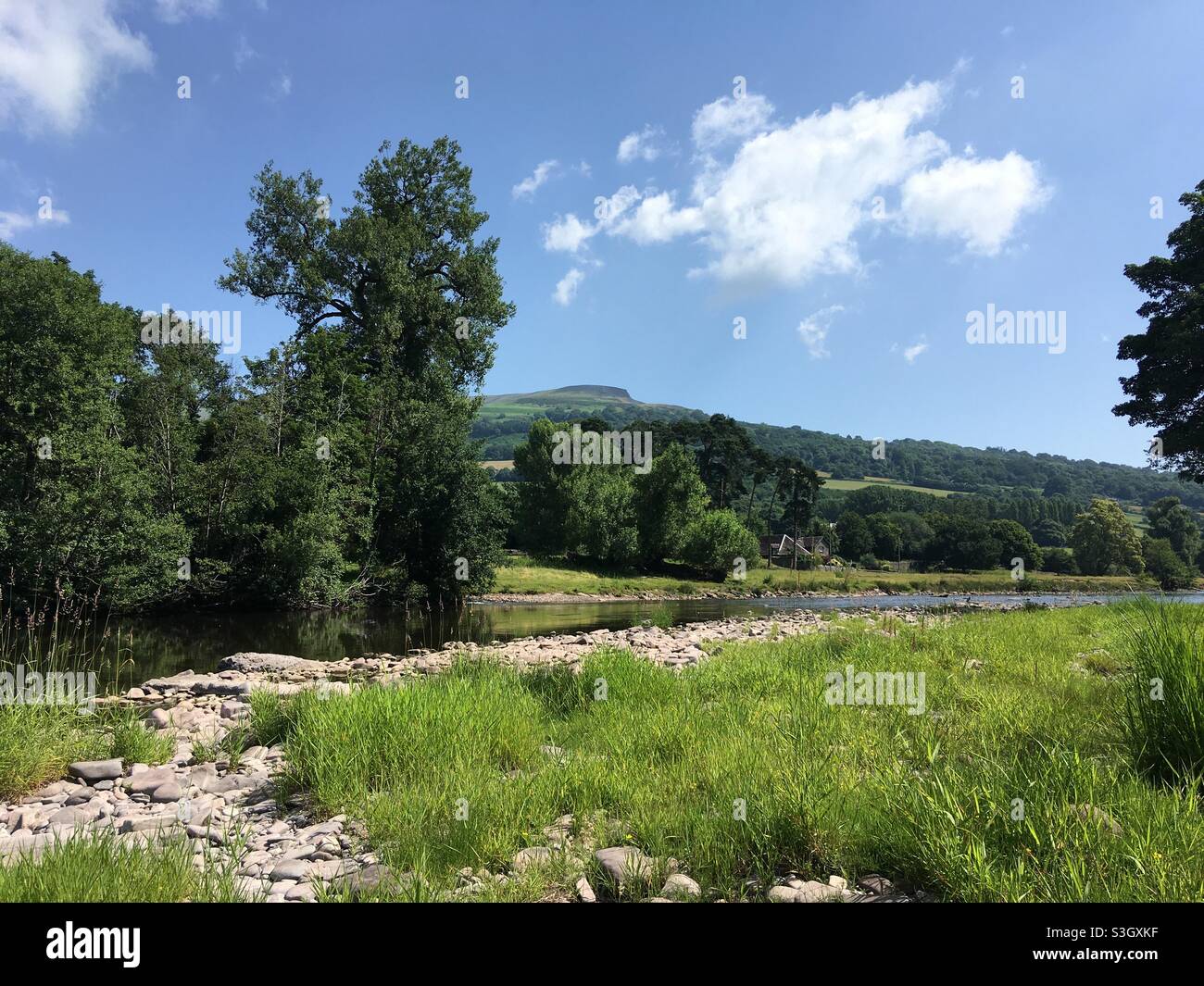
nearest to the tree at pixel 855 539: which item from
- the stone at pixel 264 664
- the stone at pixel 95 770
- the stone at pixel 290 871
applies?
the stone at pixel 264 664

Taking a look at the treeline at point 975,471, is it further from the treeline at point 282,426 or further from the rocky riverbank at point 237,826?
the rocky riverbank at point 237,826

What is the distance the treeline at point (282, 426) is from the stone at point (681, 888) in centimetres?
2680

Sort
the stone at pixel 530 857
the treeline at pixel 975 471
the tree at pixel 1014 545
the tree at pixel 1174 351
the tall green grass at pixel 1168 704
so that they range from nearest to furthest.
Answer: the stone at pixel 530 857 → the tall green grass at pixel 1168 704 → the tree at pixel 1174 351 → the tree at pixel 1014 545 → the treeline at pixel 975 471

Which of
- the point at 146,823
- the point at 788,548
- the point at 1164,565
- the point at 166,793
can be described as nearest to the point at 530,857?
the point at 146,823

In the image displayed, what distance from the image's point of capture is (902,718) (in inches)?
259

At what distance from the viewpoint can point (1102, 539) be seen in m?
84.0

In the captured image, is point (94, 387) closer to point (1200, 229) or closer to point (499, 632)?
point (499, 632)

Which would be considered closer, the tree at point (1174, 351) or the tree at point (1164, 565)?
the tree at point (1174, 351)

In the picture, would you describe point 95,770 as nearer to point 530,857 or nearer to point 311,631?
point 530,857

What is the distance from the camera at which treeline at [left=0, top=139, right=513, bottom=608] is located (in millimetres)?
23312

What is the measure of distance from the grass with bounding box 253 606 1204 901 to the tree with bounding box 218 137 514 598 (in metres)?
29.0

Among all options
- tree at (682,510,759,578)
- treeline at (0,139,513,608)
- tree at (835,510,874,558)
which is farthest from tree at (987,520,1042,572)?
treeline at (0,139,513,608)

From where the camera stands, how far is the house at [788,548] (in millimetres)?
94500

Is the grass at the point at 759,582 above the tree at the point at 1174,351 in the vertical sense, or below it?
below
